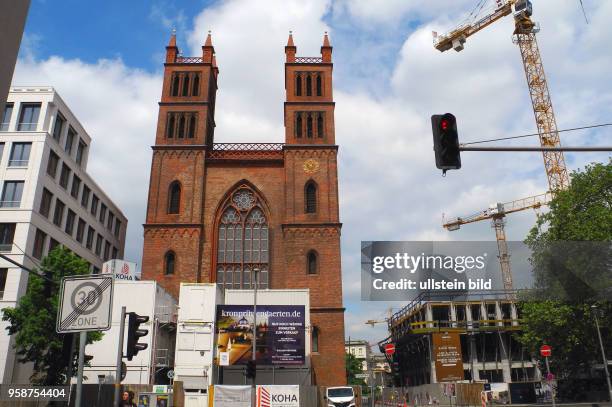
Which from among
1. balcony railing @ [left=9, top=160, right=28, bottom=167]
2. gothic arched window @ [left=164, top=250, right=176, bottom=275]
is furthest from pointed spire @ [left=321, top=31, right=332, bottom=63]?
balcony railing @ [left=9, top=160, right=28, bottom=167]

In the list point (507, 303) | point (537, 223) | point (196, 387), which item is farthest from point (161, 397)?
point (507, 303)

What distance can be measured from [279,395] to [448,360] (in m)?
24.8

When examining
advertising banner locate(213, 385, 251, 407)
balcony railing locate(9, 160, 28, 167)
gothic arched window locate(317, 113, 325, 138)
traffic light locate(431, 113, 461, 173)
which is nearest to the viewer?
traffic light locate(431, 113, 461, 173)

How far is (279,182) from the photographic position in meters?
42.5

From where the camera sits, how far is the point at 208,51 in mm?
47031

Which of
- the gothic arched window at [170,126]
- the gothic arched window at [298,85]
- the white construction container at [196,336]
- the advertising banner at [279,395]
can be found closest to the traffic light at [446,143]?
the advertising banner at [279,395]

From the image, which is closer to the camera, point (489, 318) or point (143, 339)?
point (143, 339)

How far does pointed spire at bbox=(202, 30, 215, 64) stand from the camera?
1823 inches

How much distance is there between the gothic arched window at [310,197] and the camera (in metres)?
41.1

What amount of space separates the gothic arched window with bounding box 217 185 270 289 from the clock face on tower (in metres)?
4.54

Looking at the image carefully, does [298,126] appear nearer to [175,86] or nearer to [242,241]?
[242,241]

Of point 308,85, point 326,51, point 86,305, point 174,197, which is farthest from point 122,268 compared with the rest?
point 86,305

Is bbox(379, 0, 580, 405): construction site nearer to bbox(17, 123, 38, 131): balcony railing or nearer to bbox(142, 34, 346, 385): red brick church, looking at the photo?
bbox(142, 34, 346, 385): red brick church

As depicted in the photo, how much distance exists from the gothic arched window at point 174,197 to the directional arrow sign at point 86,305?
1406 inches
